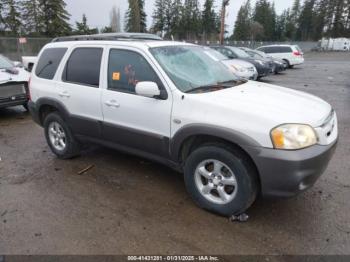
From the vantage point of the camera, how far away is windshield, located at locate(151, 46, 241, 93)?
3488 mm

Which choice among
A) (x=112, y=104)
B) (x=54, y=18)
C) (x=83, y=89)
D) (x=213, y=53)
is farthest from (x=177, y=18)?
A: (x=112, y=104)

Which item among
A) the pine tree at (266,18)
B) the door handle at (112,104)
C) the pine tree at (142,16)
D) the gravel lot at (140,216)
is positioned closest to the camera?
the gravel lot at (140,216)

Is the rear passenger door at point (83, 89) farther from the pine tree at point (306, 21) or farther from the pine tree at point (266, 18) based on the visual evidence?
the pine tree at point (306, 21)

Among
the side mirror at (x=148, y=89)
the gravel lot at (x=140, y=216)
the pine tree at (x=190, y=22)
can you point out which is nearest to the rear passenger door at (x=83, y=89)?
the gravel lot at (x=140, y=216)

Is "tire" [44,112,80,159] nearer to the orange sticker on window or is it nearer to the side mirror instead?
the orange sticker on window

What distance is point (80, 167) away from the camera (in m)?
4.64

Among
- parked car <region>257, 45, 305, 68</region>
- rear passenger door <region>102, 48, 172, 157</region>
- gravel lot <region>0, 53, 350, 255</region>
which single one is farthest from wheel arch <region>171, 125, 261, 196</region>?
Result: parked car <region>257, 45, 305, 68</region>

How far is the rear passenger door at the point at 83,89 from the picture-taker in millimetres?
4113

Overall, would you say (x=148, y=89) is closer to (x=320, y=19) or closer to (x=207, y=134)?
(x=207, y=134)

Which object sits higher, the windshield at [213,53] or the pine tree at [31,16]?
the pine tree at [31,16]

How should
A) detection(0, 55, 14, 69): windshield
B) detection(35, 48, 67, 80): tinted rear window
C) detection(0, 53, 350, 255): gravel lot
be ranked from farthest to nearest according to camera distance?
detection(0, 55, 14, 69): windshield, detection(35, 48, 67, 80): tinted rear window, detection(0, 53, 350, 255): gravel lot

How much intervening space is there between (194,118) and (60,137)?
8.92 feet

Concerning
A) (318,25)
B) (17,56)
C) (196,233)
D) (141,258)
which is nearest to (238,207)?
(196,233)

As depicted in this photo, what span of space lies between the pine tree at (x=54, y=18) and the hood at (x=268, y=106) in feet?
138
